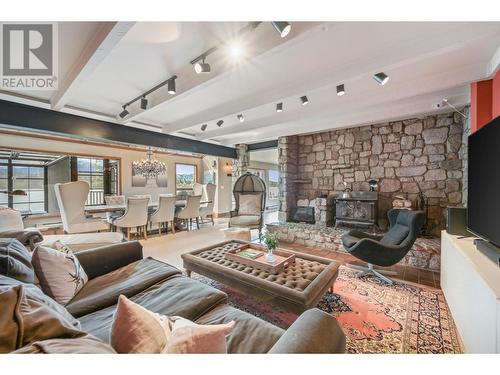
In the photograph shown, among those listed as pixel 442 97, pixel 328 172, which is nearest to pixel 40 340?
pixel 442 97

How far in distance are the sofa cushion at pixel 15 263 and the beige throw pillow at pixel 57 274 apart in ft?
0.17

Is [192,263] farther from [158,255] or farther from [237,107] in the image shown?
[237,107]

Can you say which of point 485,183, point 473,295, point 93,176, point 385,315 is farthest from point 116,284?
point 93,176

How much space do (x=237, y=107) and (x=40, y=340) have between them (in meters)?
3.00

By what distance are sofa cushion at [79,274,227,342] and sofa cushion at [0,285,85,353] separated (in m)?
0.41

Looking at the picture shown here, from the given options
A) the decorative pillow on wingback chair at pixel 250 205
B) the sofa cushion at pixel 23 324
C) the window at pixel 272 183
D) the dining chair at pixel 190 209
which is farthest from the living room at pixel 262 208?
the window at pixel 272 183

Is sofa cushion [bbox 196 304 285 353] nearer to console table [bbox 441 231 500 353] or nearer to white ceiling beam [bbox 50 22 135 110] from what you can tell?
console table [bbox 441 231 500 353]

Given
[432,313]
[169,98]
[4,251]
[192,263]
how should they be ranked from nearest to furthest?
1. [4,251]
2. [432,313]
3. [192,263]
4. [169,98]

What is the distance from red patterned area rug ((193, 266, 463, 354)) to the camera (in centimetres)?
151

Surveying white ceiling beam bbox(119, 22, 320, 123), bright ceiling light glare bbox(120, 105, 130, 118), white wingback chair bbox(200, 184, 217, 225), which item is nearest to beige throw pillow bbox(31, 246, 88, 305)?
white ceiling beam bbox(119, 22, 320, 123)

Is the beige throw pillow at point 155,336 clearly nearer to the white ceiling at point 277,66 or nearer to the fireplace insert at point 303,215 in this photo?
the white ceiling at point 277,66

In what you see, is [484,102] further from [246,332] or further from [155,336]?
[155,336]

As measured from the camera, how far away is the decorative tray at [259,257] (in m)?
1.94

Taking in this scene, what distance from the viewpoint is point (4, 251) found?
3.92 feet
